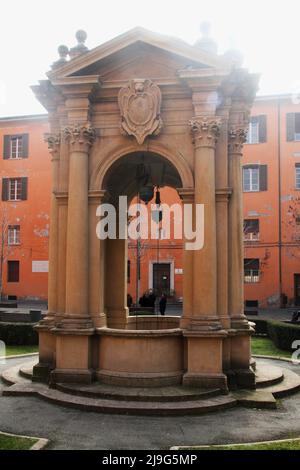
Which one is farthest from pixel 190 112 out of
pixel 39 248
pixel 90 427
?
pixel 39 248

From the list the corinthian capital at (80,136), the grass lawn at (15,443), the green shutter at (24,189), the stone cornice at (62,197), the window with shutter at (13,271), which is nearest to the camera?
the grass lawn at (15,443)

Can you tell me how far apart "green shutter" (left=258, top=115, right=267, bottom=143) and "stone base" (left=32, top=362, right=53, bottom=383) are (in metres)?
28.1

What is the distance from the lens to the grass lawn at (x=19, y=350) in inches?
648

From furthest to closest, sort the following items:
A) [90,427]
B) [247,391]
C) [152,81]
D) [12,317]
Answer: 1. [12,317]
2. [152,81]
3. [247,391]
4. [90,427]

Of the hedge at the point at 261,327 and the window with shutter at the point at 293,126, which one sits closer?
the hedge at the point at 261,327

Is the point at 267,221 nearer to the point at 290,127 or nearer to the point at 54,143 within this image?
the point at 290,127

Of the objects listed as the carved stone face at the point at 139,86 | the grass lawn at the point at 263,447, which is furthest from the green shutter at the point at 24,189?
the grass lawn at the point at 263,447

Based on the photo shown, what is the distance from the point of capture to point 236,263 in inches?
429

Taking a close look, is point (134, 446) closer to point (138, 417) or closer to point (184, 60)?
point (138, 417)

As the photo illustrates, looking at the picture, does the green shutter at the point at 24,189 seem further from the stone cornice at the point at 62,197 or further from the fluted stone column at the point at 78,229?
the fluted stone column at the point at 78,229


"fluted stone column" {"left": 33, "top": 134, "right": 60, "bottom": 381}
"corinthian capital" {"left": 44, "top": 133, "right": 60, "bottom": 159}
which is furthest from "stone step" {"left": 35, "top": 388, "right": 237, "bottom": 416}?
"corinthian capital" {"left": 44, "top": 133, "right": 60, "bottom": 159}

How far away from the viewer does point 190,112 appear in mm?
10750

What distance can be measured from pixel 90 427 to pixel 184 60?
7.30 metres

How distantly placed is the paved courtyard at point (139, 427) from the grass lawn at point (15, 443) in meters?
0.33
